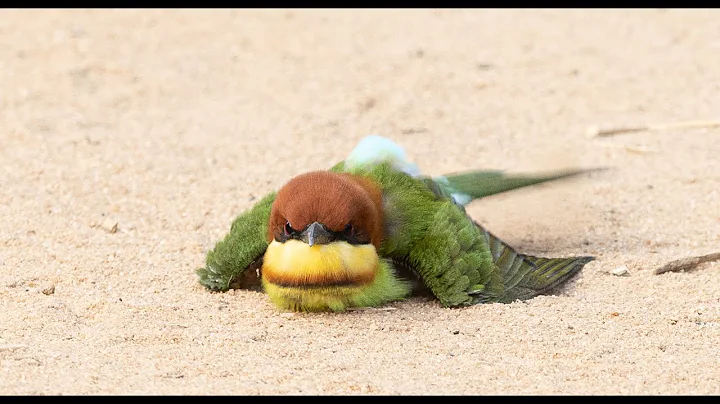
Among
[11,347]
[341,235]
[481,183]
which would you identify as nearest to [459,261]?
[341,235]

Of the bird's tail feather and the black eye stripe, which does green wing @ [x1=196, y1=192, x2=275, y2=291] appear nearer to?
the black eye stripe

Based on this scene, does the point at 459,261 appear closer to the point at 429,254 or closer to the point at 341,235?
the point at 429,254

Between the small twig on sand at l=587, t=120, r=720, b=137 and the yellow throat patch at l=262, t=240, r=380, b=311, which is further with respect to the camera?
the small twig on sand at l=587, t=120, r=720, b=137

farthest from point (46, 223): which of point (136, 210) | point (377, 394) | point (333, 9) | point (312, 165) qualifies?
point (333, 9)

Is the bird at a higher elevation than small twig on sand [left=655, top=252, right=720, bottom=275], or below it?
higher

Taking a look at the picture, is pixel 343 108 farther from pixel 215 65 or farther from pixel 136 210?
pixel 136 210

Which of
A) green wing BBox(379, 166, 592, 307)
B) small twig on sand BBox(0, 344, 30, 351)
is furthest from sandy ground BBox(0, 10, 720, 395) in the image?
green wing BBox(379, 166, 592, 307)

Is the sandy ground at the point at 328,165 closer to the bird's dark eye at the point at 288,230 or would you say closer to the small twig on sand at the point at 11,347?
the small twig on sand at the point at 11,347
